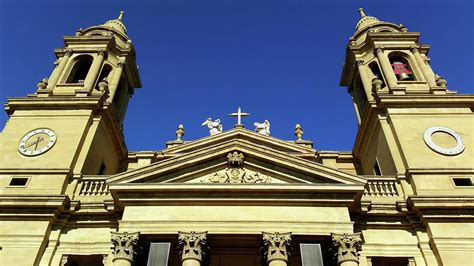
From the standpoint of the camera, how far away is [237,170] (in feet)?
57.2

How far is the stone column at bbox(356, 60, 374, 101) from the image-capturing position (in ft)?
77.4

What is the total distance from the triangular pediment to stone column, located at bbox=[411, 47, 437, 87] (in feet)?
32.8

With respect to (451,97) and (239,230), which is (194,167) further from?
(451,97)

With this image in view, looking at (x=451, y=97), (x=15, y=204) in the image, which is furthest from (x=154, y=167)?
(x=451, y=97)

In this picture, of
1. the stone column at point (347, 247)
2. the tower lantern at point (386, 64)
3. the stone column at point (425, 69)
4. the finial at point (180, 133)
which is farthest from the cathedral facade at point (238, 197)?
the finial at point (180, 133)

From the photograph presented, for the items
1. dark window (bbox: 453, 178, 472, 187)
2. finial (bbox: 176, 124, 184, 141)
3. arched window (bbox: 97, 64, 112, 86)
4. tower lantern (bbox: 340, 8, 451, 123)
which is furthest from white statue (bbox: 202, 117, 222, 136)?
dark window (bbox: 453, 178, 472, 187)

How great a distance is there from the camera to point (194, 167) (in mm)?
17344

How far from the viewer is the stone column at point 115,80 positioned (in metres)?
24.4

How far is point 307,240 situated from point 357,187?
2.72 metres

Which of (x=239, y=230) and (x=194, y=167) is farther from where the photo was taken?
(x=194, y=167)

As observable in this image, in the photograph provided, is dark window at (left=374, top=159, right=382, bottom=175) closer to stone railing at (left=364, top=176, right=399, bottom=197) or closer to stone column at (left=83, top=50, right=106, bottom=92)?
stone railing at (left=364, top=176, right=399, bottom=197)

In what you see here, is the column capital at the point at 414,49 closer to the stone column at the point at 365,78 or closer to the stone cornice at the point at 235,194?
the stone column at the point at 365,78

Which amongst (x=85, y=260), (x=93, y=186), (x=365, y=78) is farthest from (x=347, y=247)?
(x=365, y=78)

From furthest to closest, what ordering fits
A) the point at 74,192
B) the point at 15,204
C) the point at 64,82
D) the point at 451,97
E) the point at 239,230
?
the point at 64,82 → the point at 451,97 → the point at 74,192 → the point at 15,204 → the point at 239,230
